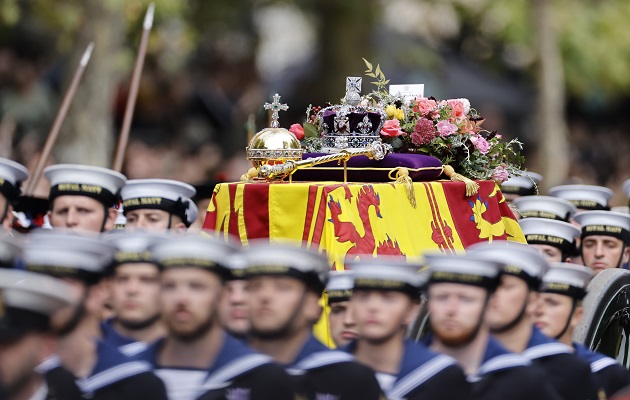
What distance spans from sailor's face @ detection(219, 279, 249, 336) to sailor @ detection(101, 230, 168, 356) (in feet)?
0.79

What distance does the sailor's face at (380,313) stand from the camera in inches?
203

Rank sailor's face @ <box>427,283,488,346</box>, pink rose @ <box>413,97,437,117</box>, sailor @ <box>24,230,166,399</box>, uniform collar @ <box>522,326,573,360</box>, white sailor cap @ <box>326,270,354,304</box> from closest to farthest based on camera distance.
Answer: sailor @ <box>24,230,166,399</box> → sailor's face @ <box>427,283,488,346</box> → uniform collar @ <box>522,326,573,360</box> → white sailor cap @ <box>326,270,354,304</box> → pink rose @ <box>413,97,437,117</box>

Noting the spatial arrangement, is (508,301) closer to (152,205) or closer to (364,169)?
(152,205)

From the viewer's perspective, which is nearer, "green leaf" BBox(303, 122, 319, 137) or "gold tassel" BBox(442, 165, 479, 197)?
"gold tassel" BBox(442, 165, 479, 197)

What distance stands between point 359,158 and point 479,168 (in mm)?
1135

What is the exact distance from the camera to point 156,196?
24.8 feet

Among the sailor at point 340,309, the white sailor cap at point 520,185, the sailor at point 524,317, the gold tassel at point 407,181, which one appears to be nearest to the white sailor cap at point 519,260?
the sailor at point 524,317

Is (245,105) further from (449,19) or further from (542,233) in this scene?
(542,233)

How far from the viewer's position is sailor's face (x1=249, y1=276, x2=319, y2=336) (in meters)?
5.02

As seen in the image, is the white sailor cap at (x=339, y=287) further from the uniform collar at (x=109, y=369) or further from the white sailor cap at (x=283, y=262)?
the uniform collar at (x=109, y=369)

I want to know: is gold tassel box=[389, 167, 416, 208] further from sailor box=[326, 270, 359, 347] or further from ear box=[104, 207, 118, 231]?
sailor box=[326, 270, 359, 347]

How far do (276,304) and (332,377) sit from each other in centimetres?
33

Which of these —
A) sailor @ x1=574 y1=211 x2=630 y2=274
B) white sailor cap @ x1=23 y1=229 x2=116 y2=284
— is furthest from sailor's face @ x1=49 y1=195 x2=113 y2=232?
sailor @ x1=574 y1=211 x2=630 y2=274

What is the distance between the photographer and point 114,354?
497 cm
